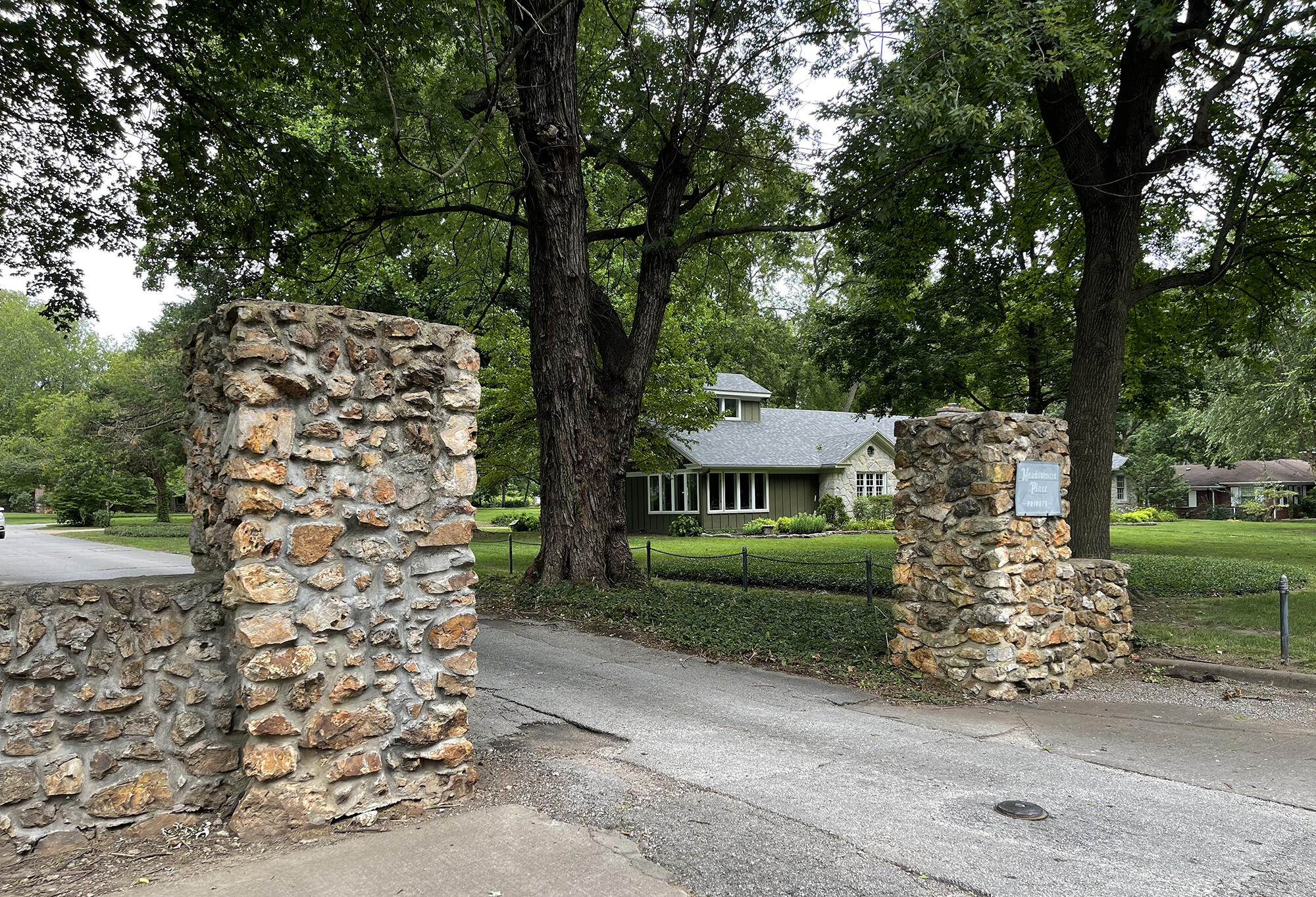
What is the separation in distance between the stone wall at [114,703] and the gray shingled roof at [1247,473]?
191 ft

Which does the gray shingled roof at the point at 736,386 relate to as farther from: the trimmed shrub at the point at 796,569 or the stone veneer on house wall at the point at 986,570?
the stone veneer on house wall at the point at 986,570

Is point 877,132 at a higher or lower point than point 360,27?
lower

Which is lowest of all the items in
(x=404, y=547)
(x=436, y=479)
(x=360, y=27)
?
(x=404, y=547)

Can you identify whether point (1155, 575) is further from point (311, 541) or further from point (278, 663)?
point (278, 663)

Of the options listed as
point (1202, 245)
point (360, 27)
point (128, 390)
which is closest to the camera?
point (360, 27)

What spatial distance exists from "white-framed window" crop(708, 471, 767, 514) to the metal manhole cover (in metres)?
26.0

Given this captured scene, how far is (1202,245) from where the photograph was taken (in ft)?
56.3

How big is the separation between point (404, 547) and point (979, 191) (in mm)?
12237

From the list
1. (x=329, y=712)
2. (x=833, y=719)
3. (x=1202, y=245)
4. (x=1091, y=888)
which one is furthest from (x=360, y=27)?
(x=1202, y=245)

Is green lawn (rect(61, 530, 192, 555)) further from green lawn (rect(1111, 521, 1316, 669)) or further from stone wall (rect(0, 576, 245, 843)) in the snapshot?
green lawn (rect(1111, 521, 1316, 669))

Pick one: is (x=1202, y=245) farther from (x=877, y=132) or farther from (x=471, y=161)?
(x=471, y=161)

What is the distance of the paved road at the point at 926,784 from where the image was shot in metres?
3.75

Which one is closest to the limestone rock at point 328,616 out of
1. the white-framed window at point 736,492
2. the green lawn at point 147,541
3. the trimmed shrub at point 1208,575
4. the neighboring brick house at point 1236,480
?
the trimmed shrub at point 1208,575

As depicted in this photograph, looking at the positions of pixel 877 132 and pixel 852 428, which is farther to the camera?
pixel 852 428
